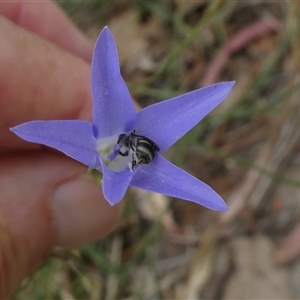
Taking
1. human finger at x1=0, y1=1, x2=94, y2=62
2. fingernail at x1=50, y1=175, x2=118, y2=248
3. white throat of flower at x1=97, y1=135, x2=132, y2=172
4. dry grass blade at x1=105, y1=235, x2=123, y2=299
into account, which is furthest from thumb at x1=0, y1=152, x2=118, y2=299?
dry grass blade at x1=105, y1=235, x2=123, y2=299

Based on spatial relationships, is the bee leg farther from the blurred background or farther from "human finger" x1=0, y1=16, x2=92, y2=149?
the blurred background

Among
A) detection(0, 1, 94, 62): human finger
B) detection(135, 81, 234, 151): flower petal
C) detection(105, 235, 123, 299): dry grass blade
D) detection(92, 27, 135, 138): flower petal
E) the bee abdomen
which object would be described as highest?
detection(0, 1, 94, 62): human finger

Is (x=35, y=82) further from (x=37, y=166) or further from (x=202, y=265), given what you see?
(x=202, y=265)

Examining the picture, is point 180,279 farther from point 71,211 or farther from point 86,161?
point 86,161

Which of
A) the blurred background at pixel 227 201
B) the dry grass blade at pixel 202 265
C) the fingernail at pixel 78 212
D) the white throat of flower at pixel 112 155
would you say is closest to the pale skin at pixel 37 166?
the fingernail at pixel 78 212

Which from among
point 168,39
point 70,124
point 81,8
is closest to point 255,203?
point 168,39

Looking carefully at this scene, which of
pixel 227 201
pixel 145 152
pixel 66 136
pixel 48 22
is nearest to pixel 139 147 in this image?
pixel 145 152

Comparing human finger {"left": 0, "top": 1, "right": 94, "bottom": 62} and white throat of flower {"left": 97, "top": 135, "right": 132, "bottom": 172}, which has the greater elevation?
human finger {"left": 0, "top": 1, "right": 94, "bottom": 62}

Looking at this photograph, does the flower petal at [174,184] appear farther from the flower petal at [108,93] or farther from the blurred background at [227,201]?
A: the blurred background at [227,201]
